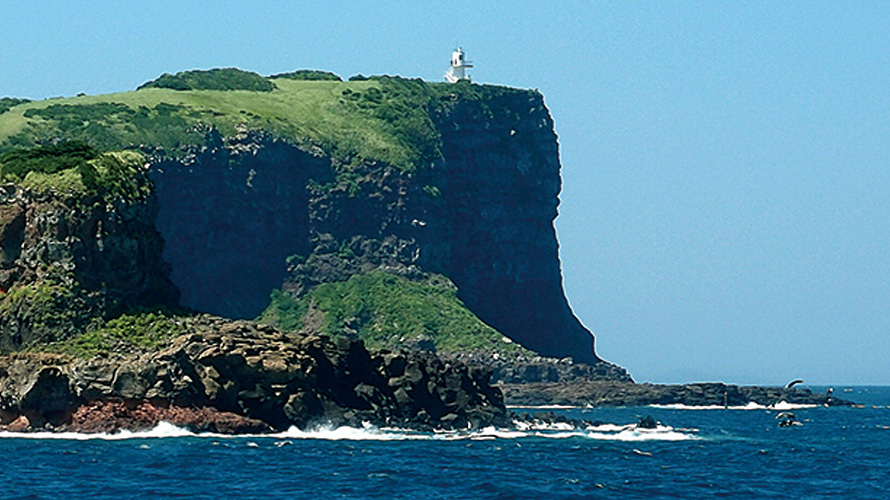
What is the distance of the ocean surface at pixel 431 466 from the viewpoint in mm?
87750

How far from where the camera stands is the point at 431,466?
10106cm

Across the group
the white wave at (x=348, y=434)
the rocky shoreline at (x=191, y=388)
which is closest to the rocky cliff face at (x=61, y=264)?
the rocky shoreline at (x=191, y=388)

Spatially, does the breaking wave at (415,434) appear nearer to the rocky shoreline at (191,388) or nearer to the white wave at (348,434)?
the white wave at (348,434)

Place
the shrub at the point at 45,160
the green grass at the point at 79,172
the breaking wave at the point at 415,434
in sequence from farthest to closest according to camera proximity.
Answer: the shrub at the point at 45,160 < the green grass at the point at 79,172 < the breaking wave at the point at 415,434

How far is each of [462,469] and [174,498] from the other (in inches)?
887

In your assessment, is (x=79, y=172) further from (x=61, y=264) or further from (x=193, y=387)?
(x=193, y=387)

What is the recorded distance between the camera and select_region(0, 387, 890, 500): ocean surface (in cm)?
8775

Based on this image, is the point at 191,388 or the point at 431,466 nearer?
the point at 431,466

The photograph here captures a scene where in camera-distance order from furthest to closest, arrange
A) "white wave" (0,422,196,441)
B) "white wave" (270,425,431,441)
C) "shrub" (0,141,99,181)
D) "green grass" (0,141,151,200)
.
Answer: "shrub" (0,141,99,181)
"green grass" (0,141,151,200)
"white wave" (270,425,431,441)
"white wave" (0,422,196,441)

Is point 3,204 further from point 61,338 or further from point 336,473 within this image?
point 336,473

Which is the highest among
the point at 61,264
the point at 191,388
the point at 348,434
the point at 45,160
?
the point at 45,160

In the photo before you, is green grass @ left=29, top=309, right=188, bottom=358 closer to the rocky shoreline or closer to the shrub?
the rocky shoreline

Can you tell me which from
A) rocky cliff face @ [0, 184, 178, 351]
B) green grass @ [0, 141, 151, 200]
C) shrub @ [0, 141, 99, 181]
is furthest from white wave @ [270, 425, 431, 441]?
shrub @ [0, 141, 99, 181]

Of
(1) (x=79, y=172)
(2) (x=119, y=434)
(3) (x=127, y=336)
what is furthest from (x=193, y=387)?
(1) (x=79, y=172)
